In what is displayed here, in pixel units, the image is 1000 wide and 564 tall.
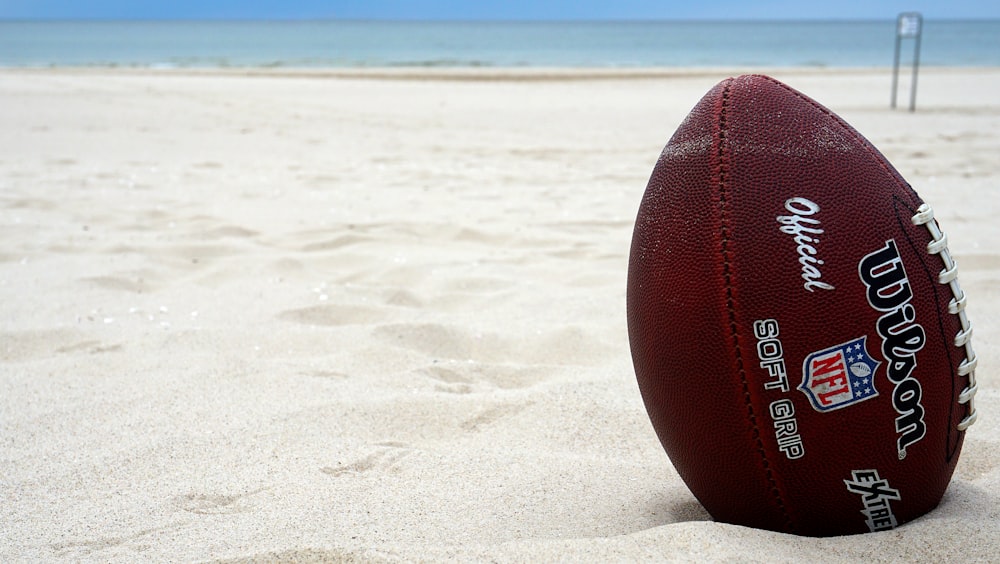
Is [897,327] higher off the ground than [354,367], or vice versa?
[897,327]

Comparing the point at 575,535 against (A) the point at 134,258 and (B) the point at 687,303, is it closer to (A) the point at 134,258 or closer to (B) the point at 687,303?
(B) the point at 687,303

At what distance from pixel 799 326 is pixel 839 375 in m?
0.14

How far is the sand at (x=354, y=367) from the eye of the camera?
220 cm

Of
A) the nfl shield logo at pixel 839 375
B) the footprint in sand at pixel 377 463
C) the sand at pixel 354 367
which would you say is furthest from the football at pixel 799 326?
the footprint in sand at pixel 377 463

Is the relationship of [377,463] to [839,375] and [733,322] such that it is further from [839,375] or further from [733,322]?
[839,375]

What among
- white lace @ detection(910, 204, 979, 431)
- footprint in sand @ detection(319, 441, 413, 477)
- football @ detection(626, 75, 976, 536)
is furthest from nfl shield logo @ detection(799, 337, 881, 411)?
footprint in sand @ detection(319, 441, 413, 477)

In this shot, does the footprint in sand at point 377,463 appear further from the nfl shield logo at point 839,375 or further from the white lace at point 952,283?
the white lace at point 952,283

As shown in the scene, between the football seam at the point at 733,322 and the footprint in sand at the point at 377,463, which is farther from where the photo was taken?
the footprint in sand at the point at 377,463

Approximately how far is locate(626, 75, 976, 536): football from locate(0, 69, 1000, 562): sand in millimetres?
128

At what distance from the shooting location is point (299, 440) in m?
2.84

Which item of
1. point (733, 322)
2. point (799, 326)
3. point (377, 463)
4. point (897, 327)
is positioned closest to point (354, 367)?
point (377, 463)

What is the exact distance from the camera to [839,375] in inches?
77.0

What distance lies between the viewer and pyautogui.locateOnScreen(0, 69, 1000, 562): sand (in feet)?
7.20

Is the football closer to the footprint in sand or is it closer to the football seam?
the football seam
